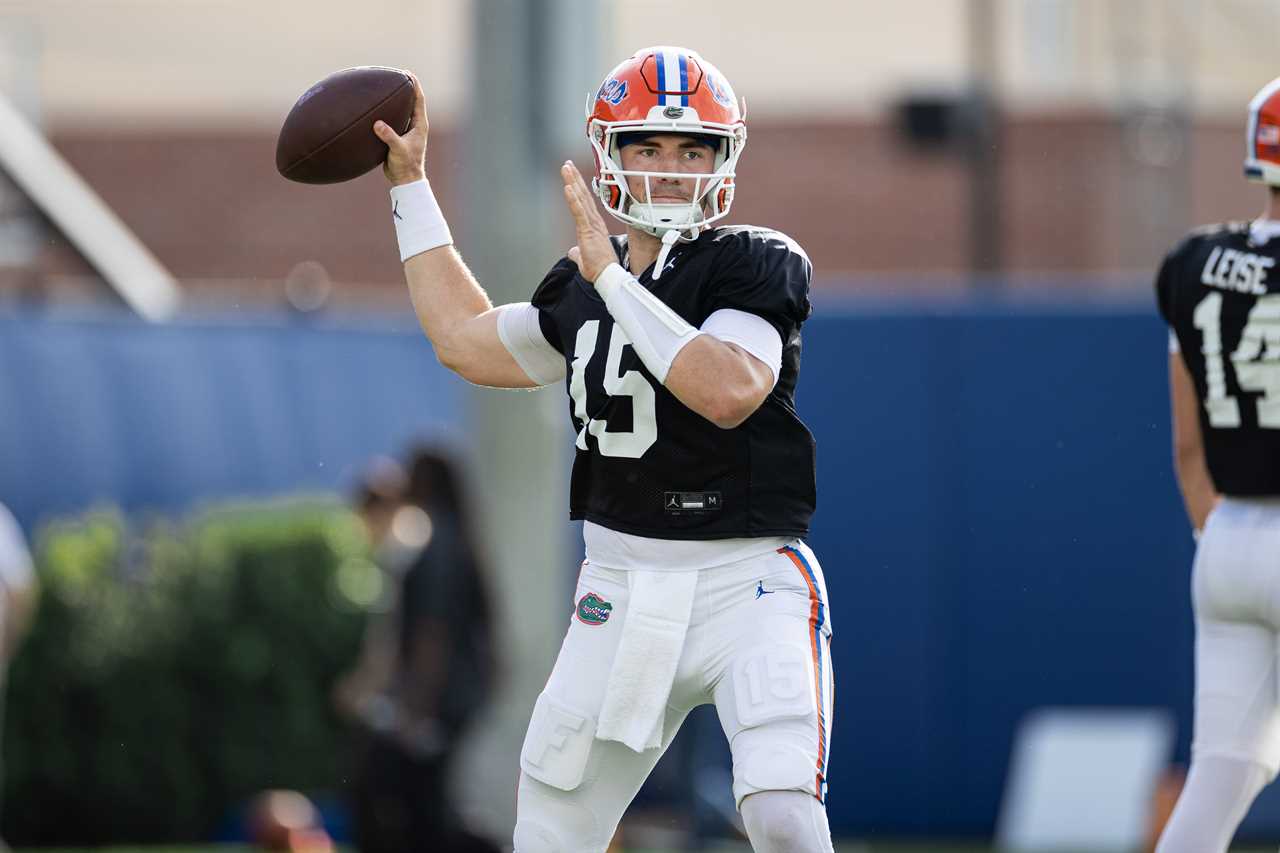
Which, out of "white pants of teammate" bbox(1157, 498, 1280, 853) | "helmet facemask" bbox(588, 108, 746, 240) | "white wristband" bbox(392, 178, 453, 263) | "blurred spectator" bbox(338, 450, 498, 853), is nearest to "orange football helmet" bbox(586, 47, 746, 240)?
"helmet facemask" bbox(588, 108, 746, 240)

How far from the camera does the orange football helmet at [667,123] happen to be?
4211 mm

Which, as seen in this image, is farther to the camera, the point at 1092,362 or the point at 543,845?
the point at 1092,362

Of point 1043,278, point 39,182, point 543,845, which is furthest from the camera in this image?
point 1043,278

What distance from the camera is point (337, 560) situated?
10070 mm

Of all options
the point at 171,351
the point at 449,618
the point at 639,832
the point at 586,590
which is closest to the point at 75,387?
the point at 171,351

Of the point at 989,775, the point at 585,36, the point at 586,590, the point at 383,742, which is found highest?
the point at 585,36

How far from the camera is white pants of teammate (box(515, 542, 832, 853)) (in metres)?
4.00

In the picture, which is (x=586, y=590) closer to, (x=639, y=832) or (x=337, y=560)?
(x=639, y=832)

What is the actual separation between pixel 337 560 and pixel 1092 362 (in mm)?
3799

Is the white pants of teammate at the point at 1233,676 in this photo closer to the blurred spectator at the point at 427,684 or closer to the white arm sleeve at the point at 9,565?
the blurred spectator at the point at 427,684

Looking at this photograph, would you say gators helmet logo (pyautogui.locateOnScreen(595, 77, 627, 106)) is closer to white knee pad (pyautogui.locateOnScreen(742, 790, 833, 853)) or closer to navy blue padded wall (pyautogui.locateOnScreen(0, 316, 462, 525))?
white knee pad (pyautogui.locateOnScreen(742, 790, 833, 853))

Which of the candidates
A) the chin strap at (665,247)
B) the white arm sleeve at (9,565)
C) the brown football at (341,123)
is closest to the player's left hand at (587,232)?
the chin strap at (665,247)

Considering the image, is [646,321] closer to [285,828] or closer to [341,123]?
[341,123]

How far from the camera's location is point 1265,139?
4785 millimetres
